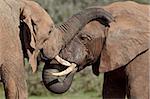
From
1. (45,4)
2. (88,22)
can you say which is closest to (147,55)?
(88,22)

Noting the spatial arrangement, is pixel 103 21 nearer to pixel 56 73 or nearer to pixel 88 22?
pixel 88 22

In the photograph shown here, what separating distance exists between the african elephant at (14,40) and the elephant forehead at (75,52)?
32 cm

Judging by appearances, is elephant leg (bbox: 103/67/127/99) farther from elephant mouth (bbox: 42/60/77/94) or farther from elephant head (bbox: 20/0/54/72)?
elephant head (bbox: 20/0/54/72)

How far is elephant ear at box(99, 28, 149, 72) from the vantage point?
8094 millimetres

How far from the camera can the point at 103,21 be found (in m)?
8.27

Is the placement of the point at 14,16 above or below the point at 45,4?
above

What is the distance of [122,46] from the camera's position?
819 cm

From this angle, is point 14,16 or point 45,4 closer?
point 14,16

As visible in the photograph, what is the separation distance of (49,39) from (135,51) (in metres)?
0.86

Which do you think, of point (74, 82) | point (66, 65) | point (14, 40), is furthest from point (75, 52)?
point (74, 82)

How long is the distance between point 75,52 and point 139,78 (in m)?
0.73

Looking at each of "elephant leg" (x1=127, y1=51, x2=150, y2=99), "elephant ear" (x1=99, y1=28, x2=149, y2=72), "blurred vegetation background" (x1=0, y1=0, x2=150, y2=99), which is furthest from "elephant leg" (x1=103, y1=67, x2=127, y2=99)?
"blurred vegetation background" (x1=0, y1=0, x2=150, y2=99)

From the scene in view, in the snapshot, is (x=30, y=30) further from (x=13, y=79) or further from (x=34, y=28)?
(x=13, y=79)

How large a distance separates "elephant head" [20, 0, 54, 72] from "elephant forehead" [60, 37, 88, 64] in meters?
0.26
